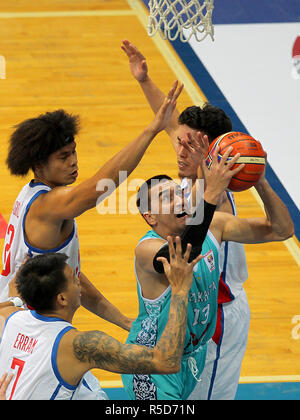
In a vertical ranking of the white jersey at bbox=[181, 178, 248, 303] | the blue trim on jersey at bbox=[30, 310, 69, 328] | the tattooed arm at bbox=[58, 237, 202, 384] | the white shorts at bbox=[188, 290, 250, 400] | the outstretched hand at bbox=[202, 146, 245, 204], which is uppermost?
the outstretched hand at bbox=[202, 146, 245, 204]

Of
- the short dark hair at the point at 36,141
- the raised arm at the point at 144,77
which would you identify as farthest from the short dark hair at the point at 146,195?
the raised arm at the point at 144,77

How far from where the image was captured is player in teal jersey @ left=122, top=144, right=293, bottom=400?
4180mm

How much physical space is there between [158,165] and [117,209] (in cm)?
84

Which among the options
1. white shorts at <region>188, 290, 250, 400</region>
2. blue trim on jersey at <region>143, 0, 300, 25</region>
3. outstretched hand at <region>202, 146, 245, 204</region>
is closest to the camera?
outstretched hand at <region>202, 146, 245, 204</region>

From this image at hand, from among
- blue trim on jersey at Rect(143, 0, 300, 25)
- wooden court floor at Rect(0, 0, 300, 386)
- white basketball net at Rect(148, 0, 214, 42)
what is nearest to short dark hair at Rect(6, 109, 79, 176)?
wooden court floor at Rect(0, 0, 300, 386)

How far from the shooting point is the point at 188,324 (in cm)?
423

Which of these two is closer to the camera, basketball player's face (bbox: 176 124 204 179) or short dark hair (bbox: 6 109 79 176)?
short dark hair (bbox: 6 109 79 176)

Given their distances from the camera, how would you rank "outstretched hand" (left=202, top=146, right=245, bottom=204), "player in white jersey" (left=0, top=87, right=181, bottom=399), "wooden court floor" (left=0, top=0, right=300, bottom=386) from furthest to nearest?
"wooden court floor" (left=0, top=0, right=300, bottom=386)
"player in white jersey" (left=0, top=87, right=181, bottom=399)
"outstretched hand" (left=202, top=146, right=245, bottom=204)

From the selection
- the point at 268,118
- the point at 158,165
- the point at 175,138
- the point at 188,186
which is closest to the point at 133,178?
the point at 158,165

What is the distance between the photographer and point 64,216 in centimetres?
418

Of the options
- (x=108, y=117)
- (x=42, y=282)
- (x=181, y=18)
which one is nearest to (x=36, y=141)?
(x=42, y=282)

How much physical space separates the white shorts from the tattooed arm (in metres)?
1.10

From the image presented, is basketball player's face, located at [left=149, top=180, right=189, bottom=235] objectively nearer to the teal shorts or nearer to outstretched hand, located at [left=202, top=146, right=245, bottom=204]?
outstretched hand, located at [left=202, top=146, right=245, bottom=204]
